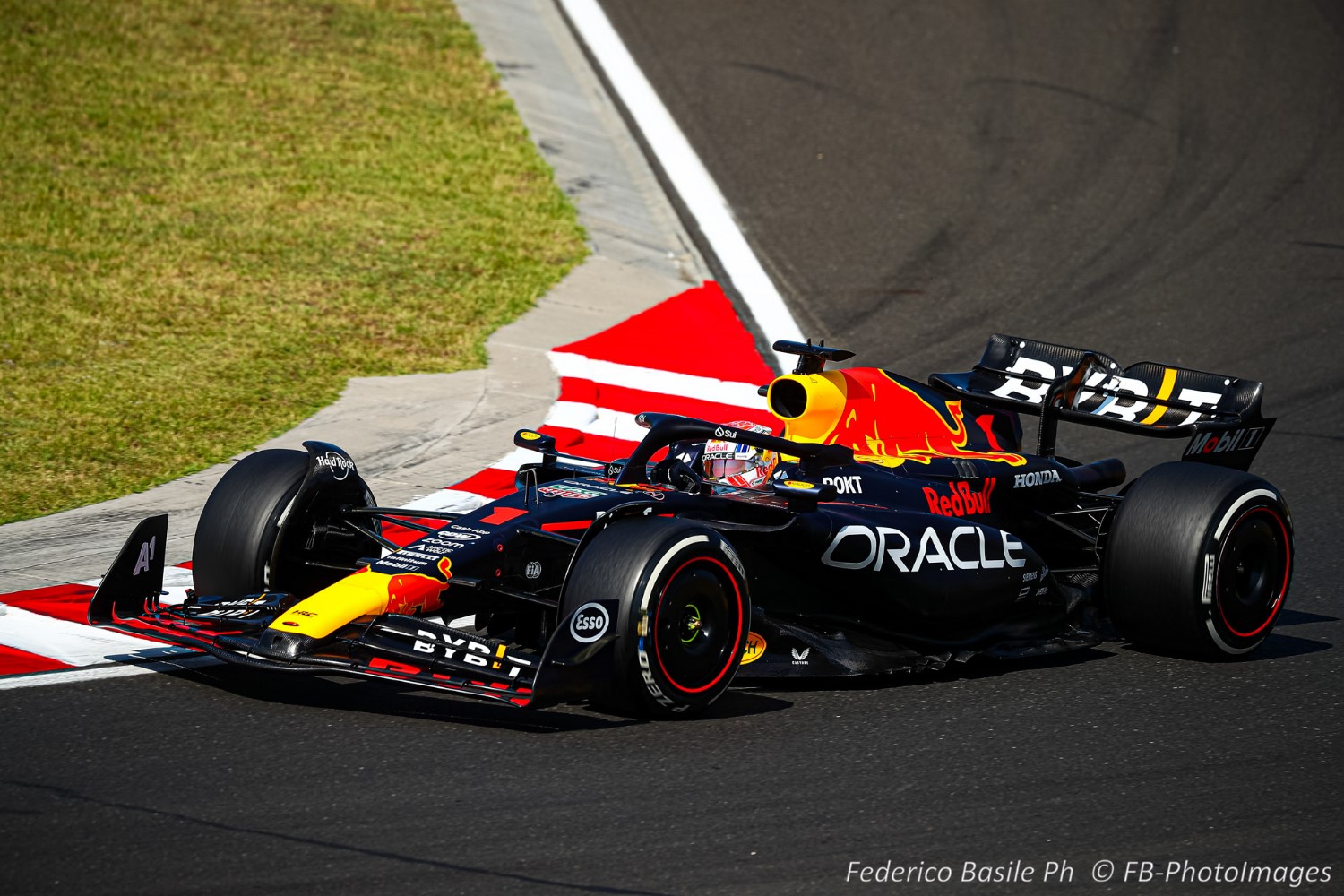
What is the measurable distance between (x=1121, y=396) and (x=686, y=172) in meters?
7.45

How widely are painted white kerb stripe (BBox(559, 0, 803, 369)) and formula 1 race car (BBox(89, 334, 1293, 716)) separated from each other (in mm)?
3759

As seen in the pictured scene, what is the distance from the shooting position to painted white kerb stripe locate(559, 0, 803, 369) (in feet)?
37.4

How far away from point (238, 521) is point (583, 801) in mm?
2087

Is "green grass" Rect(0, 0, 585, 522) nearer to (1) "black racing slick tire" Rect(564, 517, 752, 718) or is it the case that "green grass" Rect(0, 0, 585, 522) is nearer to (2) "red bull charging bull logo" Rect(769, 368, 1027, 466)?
(2) "red bull charging bull logo" Rect(769, 368, 1027, 466)

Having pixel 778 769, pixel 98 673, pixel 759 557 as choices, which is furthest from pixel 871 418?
pixel 98 673

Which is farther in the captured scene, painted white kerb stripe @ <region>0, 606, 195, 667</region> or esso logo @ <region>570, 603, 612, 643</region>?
painted white kerb stripe @ <region>0, 606, 195, 667</region>

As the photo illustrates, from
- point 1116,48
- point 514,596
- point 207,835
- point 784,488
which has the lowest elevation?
point 207,835

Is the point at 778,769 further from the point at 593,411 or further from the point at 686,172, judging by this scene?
the point at 686,172

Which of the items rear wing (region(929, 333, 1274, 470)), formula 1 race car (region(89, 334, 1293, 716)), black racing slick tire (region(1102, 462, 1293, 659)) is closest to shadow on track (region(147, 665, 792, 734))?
formula 1 race car (region(89, 334, 1293, 716))

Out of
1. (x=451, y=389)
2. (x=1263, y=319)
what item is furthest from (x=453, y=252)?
(x=1263, y=319)

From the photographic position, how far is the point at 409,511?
6.09m

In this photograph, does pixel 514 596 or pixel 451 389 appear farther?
pixel 451 389

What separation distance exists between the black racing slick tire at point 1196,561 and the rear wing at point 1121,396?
2.17 ft

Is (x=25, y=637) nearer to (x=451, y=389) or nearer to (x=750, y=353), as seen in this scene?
(x=451, y=389)
